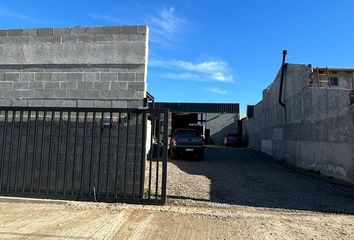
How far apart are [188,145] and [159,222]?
1623 cm

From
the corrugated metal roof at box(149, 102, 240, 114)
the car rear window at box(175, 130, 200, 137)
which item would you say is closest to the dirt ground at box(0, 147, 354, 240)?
the car rear window at box(175, 130, 200, 137)

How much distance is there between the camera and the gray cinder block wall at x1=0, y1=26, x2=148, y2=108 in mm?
9781

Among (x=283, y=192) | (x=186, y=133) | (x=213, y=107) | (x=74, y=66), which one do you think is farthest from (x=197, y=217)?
(x=213, y=107)

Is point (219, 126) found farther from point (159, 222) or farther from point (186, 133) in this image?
point (159, 222)

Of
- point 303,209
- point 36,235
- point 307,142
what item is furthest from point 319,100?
point 36,235

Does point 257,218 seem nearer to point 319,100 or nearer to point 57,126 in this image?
point 57,126

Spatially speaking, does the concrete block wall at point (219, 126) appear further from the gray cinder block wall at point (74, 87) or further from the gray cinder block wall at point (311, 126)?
the gray cinder block wall at point (74, 87)

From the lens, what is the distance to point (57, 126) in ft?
31.9

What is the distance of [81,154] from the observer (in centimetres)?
959

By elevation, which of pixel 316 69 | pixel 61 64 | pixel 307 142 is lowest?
pixel 307 142

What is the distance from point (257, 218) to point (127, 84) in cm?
433

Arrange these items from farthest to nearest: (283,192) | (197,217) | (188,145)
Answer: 1. (188,145)
2. (283,192)
3. (197,217)

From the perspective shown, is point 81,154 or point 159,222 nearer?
point 159,222

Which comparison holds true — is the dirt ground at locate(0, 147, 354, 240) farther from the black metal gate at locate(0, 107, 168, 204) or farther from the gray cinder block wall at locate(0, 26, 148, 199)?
the gray cinder block wall at locate(0, 26, 148, 199)
